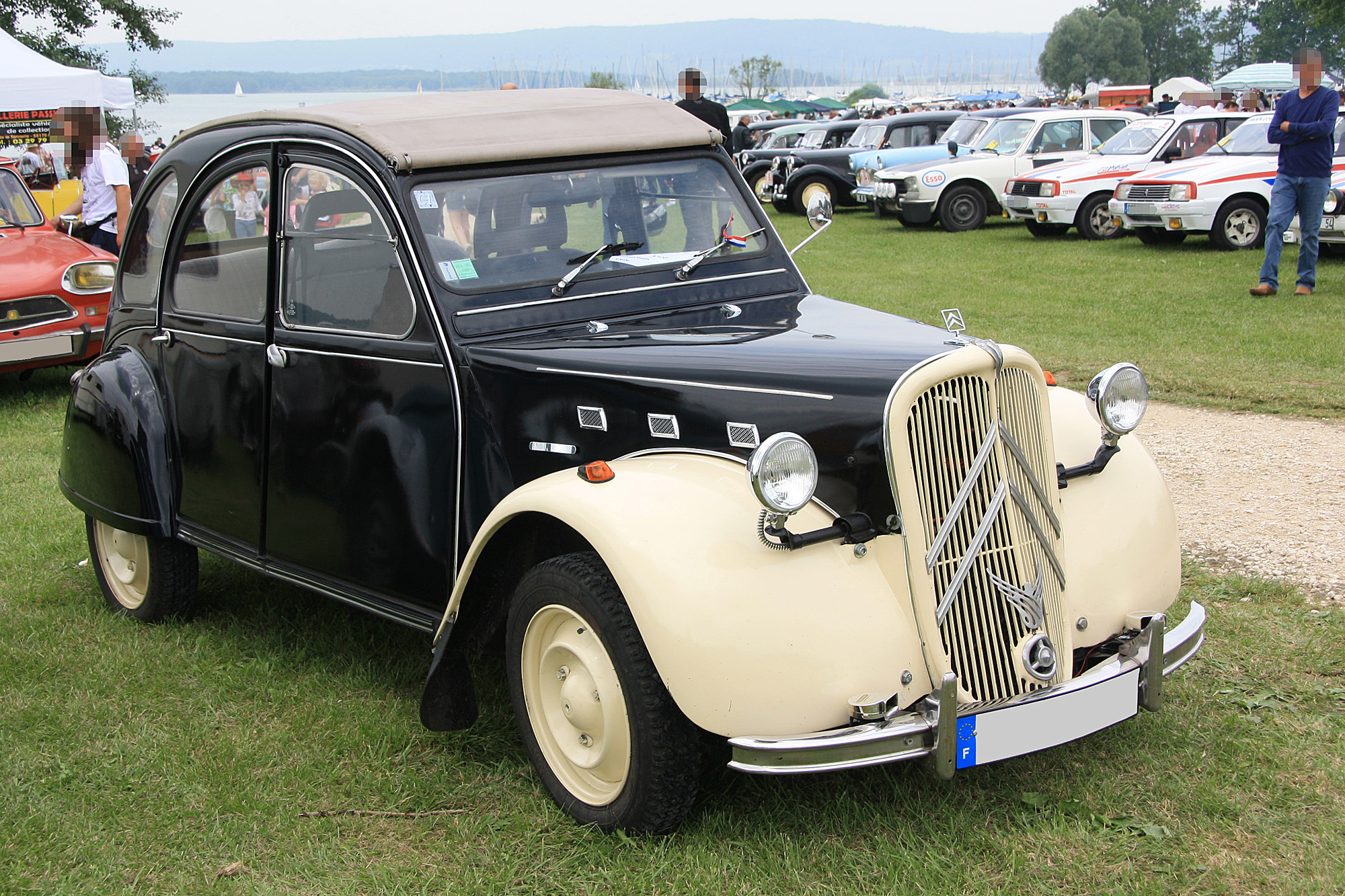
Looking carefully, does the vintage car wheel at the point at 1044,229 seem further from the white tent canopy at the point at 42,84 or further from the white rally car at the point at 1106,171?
the white tent canopy at the point at 42,84

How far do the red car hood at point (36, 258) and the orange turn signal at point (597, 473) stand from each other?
687 centimetres

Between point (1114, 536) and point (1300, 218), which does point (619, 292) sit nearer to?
point (1114, 536)

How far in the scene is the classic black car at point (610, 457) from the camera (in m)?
2.60

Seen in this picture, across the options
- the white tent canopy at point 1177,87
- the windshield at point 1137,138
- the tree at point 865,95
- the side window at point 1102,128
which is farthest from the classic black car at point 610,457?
the tree at point 865,95

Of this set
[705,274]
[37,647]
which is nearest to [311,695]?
[37,647]

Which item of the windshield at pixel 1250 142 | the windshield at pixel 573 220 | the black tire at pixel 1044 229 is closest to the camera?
the windshield at pixel 573 220

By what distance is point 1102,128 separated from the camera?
17.8 meters

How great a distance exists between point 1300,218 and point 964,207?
823 centimetres

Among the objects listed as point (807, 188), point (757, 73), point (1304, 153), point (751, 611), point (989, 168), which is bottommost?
point (751, 611)

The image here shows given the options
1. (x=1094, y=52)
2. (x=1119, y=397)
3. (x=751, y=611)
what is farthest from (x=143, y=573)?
(x=1094, y=52)

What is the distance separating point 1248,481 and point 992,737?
12.2 ft

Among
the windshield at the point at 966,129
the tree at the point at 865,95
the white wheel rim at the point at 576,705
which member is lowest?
the white wheel rim at the point at 576,705

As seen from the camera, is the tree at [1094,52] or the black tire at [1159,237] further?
the tree at [1094,52]

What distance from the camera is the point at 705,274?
384 centimetres
